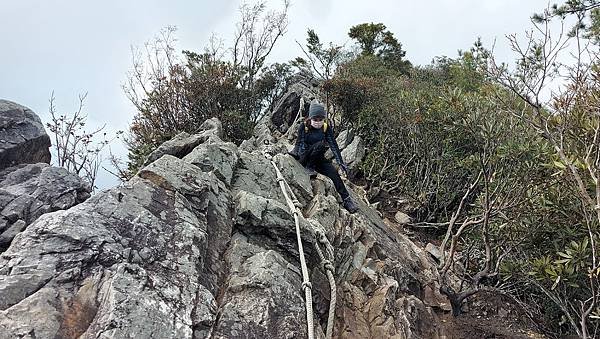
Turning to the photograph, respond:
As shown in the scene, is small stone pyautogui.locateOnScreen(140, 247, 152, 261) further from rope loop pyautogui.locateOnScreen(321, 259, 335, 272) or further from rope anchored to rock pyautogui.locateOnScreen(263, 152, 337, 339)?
rope loop pyautogui.locateOnScreen(321, 259, 335, 272)

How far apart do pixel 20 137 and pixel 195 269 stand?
5.26 metres

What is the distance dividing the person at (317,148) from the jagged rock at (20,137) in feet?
14.1

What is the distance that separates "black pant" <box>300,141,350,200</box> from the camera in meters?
7.59

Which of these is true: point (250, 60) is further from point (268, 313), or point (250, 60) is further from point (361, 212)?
point (268, 313)

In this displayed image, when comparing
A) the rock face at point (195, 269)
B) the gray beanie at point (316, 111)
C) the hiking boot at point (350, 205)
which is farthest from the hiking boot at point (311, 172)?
the rock face at point (195, 269)

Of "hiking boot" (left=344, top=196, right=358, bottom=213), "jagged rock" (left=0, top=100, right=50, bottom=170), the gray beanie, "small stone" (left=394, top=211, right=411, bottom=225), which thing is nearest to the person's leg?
the gray beanie

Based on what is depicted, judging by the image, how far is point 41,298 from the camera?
304 centimetres

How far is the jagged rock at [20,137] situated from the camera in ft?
23.3

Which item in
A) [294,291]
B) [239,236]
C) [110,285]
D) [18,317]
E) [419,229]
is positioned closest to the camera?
[18,317]

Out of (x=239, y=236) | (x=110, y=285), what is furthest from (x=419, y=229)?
(x=110, y=285)

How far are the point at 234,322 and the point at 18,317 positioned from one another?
1.52 meters

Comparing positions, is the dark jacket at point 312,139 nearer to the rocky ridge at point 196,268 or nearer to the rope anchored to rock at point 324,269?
the rocky ridge at point 196,268

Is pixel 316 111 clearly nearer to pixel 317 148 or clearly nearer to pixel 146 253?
pixel 317 148

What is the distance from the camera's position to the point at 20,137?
24.1ft
